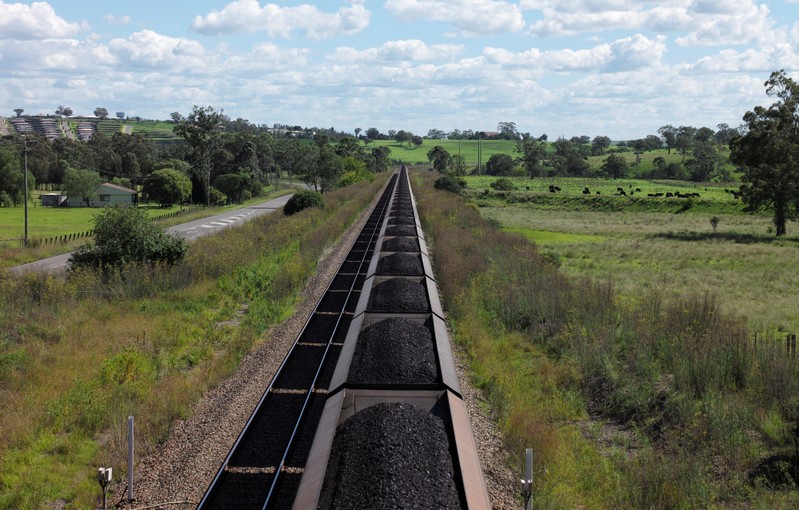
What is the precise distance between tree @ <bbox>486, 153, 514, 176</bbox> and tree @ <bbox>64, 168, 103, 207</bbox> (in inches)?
3953

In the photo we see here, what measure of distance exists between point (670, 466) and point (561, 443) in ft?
7.07

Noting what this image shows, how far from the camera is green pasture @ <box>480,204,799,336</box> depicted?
2705 centimetres

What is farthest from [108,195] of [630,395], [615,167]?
[615,167]

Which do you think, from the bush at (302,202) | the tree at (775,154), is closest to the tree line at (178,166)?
the bush at (302,202)

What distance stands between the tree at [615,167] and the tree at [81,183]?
10329 cm

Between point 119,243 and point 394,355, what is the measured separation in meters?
17.6

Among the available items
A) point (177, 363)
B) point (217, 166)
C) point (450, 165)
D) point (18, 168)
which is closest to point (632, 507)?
point (177, 363)

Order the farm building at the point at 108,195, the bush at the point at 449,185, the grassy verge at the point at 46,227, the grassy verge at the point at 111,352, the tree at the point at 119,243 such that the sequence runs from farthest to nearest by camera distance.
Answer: the farm building at the point at 108,195 → the bush at the point at 449,185 → the grassy verge at the point at 46,227 → the tree at the point at 119,243 → the grassy verge at the point at 111,352

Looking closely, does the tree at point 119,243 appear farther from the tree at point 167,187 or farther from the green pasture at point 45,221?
the tree at point 167,187

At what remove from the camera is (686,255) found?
4200 cm

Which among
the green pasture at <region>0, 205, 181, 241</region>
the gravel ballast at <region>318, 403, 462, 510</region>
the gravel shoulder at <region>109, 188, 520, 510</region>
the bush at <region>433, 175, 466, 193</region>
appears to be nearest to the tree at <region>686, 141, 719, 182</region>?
the bush at <region>433, 175, 466, 193</region>

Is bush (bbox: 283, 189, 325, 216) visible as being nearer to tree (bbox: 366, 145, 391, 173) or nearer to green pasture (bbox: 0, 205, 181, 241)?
green pasture (bbox: 0, 205, 181, 241)

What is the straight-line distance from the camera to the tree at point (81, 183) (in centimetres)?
8675

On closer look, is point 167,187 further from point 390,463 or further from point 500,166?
point 500,166
